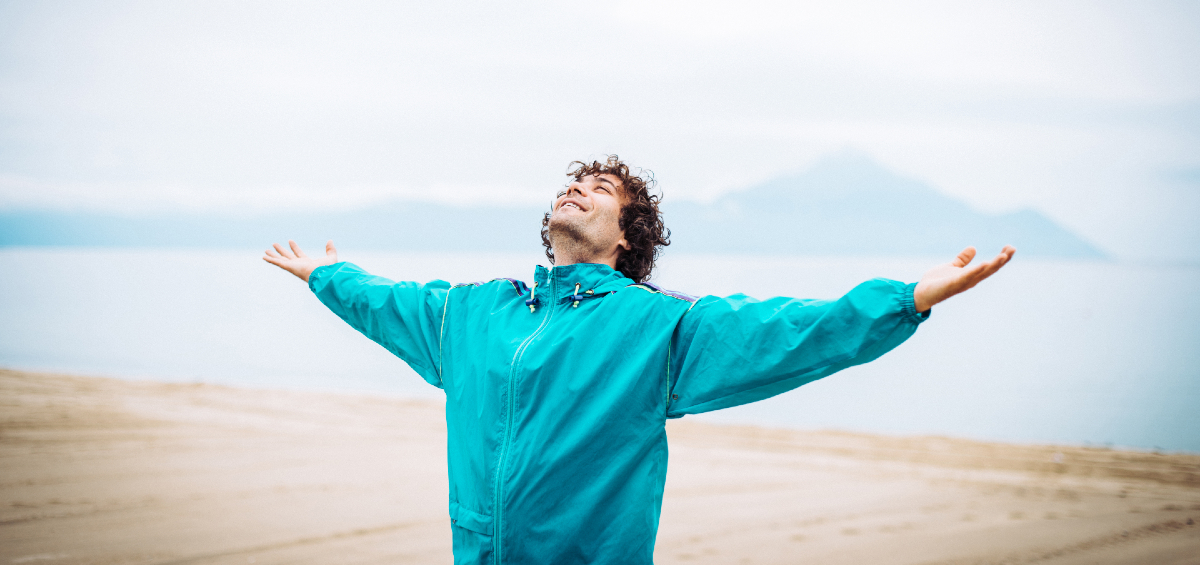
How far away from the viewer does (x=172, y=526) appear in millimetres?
5375

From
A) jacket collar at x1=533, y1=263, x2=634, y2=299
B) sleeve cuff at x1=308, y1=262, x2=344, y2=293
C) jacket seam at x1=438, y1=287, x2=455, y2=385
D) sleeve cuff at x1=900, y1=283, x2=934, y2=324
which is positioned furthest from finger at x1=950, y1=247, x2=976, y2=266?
sleeve cuff at x1=308, y1=262, x2=344, y2=293

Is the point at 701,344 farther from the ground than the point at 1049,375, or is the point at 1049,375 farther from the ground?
the point at 701,344

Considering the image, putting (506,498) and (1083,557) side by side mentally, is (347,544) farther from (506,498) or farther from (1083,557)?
(1083,557)

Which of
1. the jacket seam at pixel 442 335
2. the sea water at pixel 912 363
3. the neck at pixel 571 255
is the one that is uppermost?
the neck at pixel 571 255

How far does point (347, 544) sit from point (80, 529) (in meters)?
1.72

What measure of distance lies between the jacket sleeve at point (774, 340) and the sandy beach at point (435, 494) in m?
3.30

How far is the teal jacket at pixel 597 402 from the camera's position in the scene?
2.17 meters

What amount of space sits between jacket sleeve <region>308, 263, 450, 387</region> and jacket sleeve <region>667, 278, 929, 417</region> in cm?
87

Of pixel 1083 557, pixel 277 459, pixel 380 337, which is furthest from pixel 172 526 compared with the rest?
pixel 1083 557

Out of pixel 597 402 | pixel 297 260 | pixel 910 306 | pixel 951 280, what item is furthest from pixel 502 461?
pixel 297 260

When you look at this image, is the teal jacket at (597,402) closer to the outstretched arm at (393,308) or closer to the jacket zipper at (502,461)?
the jacket zipper at (502,461)

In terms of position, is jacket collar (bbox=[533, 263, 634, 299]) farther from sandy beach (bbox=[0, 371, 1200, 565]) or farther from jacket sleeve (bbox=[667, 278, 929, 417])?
sandy beach (bbox=[0, 371, 1200, 565])

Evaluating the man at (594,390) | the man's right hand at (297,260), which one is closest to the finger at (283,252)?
the man's right hand at (297,260)

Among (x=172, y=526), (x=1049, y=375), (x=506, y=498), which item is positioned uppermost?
(x=506, y=498)
